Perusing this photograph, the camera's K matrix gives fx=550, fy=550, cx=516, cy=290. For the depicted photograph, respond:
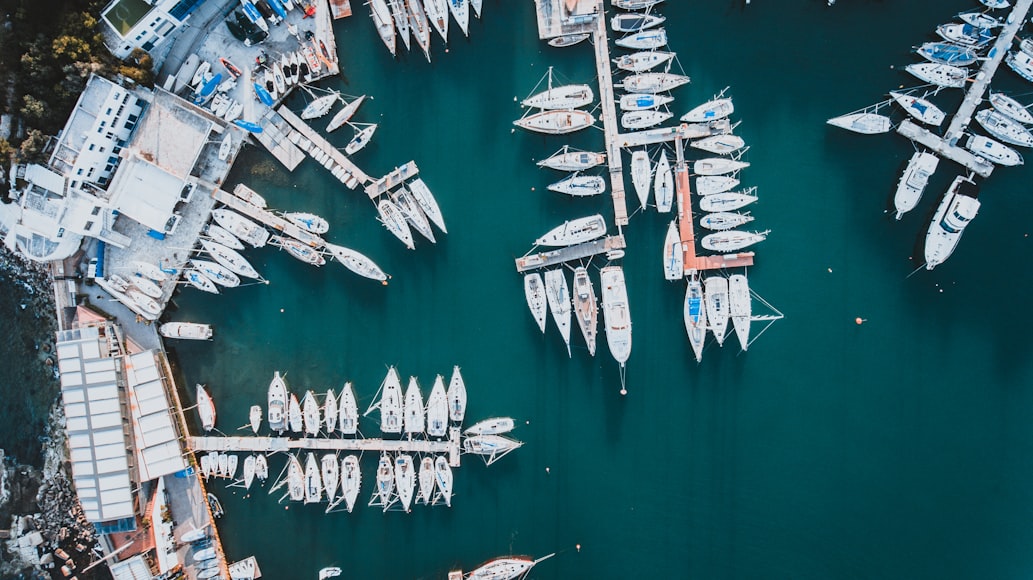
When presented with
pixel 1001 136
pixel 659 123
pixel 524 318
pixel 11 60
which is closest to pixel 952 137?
→ pixel 1001 136

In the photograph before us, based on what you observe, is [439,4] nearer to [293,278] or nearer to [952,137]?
[293,278]

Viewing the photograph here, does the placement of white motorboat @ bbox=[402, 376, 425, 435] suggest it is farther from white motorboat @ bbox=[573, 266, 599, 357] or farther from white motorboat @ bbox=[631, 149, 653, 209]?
white motorboat @ bbox=[631, 149, 653, 209]

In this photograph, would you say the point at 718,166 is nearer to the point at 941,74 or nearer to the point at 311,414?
the point at 941,74

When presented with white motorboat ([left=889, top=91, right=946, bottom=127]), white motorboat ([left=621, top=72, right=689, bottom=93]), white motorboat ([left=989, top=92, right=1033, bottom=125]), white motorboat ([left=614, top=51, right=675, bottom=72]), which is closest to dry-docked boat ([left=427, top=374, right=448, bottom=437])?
white motorboat ([left=621, top=72, right=689, bottom=93])

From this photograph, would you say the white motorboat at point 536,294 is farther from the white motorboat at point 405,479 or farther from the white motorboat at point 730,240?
the white motorboat at point 405,479

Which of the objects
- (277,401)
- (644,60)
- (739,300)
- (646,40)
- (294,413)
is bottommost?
(294,413)

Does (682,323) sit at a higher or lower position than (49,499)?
higher

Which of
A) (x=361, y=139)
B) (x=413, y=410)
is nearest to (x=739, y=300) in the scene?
(x=413, y=410)
